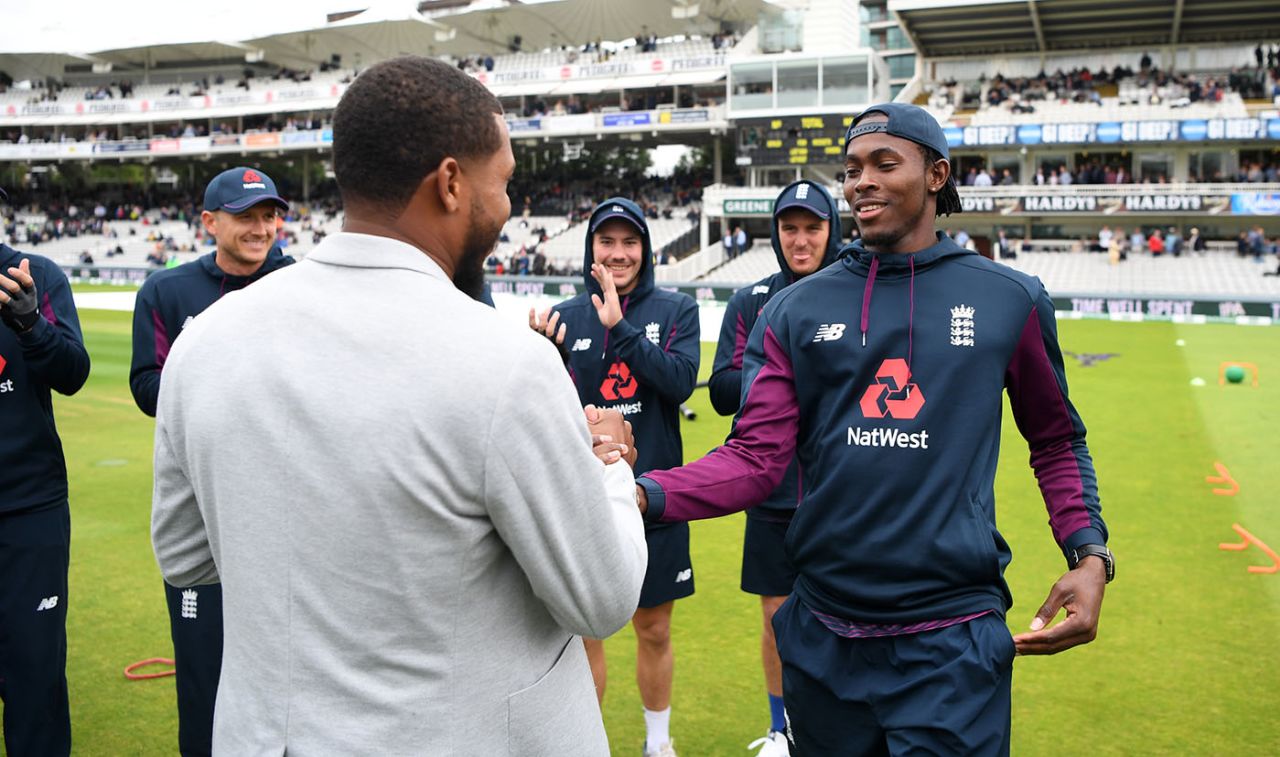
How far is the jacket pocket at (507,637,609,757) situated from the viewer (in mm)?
1882

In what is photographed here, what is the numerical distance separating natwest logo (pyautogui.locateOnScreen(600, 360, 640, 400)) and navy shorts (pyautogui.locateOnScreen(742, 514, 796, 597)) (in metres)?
0.88

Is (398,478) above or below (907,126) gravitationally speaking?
below

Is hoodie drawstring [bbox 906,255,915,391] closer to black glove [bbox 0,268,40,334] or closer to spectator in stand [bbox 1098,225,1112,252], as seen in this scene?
black glove [bbox 0,268,40,334]

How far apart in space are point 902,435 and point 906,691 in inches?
27.0

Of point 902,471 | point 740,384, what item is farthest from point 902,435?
point 740,384

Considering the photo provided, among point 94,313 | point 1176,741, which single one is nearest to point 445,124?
point 1176,741

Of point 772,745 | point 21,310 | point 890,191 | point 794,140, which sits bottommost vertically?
point 772,745

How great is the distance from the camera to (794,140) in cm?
4309

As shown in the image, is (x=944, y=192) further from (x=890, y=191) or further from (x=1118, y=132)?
(x=1118, y=132)

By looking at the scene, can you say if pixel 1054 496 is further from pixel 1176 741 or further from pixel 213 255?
pixel 213 255

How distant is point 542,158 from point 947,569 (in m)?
57.3

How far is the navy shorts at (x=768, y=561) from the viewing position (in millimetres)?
4867

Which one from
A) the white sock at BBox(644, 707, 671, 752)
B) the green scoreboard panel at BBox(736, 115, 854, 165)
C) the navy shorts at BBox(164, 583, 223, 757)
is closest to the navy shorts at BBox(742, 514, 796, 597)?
the white sock at BBox(644, 707, 671, 752)

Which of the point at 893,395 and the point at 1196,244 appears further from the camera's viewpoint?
the point at 1196,244
